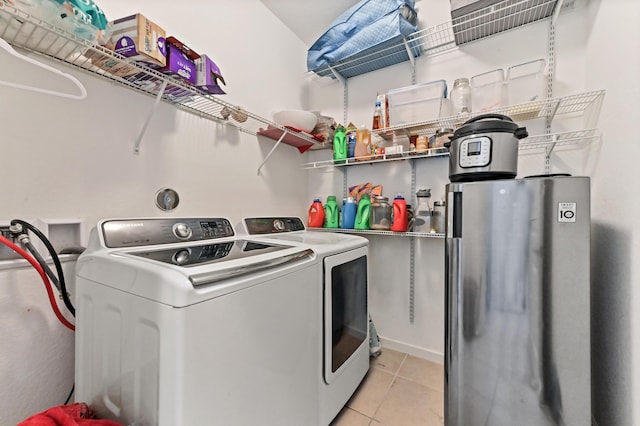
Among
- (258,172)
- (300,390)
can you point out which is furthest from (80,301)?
(258,172)

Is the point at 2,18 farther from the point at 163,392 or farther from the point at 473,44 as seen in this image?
the point at 473,44

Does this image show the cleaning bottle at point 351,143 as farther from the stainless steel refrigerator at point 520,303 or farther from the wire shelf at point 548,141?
the stainless steel refrigerator at point 520,303

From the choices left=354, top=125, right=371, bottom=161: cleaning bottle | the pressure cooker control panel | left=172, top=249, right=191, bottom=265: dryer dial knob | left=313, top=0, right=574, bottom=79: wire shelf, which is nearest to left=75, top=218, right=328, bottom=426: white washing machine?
left=172, top=249, right=191, bottom=265: dryer dial knob

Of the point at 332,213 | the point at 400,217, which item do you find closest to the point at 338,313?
the point at 400,217

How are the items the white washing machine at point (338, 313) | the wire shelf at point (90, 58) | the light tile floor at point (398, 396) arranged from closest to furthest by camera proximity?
the wire shelf at point (90, 58) < the white washing machine at point (338, 313) < the light tile floor at point (398, 396)

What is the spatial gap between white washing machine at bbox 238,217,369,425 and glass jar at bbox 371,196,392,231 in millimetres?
422

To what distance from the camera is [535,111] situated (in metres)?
1.50

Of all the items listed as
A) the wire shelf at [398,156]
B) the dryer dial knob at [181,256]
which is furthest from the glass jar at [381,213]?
the dryer dial knob at [181,256]

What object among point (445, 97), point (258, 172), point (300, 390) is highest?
point (445, 97)

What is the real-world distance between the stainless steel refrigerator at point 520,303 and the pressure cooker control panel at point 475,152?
0.37 feet

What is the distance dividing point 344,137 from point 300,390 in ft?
5.73

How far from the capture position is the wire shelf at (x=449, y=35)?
150 cm

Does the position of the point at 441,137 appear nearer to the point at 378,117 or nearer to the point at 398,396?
the point at 378,117

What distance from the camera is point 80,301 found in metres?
0.97
